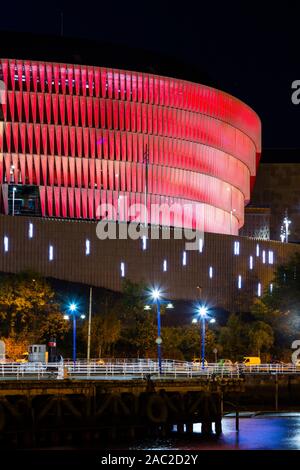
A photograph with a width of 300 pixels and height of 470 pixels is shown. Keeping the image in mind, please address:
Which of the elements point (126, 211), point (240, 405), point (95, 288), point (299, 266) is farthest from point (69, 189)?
point (240, 405)

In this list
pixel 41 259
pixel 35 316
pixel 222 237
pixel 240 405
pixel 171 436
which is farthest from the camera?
pixel 222 237

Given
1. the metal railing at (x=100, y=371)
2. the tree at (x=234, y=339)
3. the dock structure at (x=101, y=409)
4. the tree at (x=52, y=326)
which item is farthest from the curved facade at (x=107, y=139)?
the dock structure at (x=101, y=409)

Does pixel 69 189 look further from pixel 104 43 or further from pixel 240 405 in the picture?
pixel 240 405

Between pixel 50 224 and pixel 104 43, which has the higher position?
pixel 104 43

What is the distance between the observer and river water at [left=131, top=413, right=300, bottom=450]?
81.2 metres

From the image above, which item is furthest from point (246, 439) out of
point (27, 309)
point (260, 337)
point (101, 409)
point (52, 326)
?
point (260, 337)

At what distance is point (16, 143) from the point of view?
493 ft

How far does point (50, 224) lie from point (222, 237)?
67.1ft

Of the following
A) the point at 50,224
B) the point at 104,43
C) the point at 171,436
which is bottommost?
the point at 171,436

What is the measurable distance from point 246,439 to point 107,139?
7119cm

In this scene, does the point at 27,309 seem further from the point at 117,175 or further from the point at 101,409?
the point at 101,409

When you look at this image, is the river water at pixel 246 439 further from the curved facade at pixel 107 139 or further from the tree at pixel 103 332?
the curved facade at pixel 107 139

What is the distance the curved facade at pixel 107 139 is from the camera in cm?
14975

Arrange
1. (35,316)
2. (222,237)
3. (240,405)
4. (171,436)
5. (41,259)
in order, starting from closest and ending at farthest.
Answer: (171,436), (240,405), (35,316), (41,259), (222,237)
